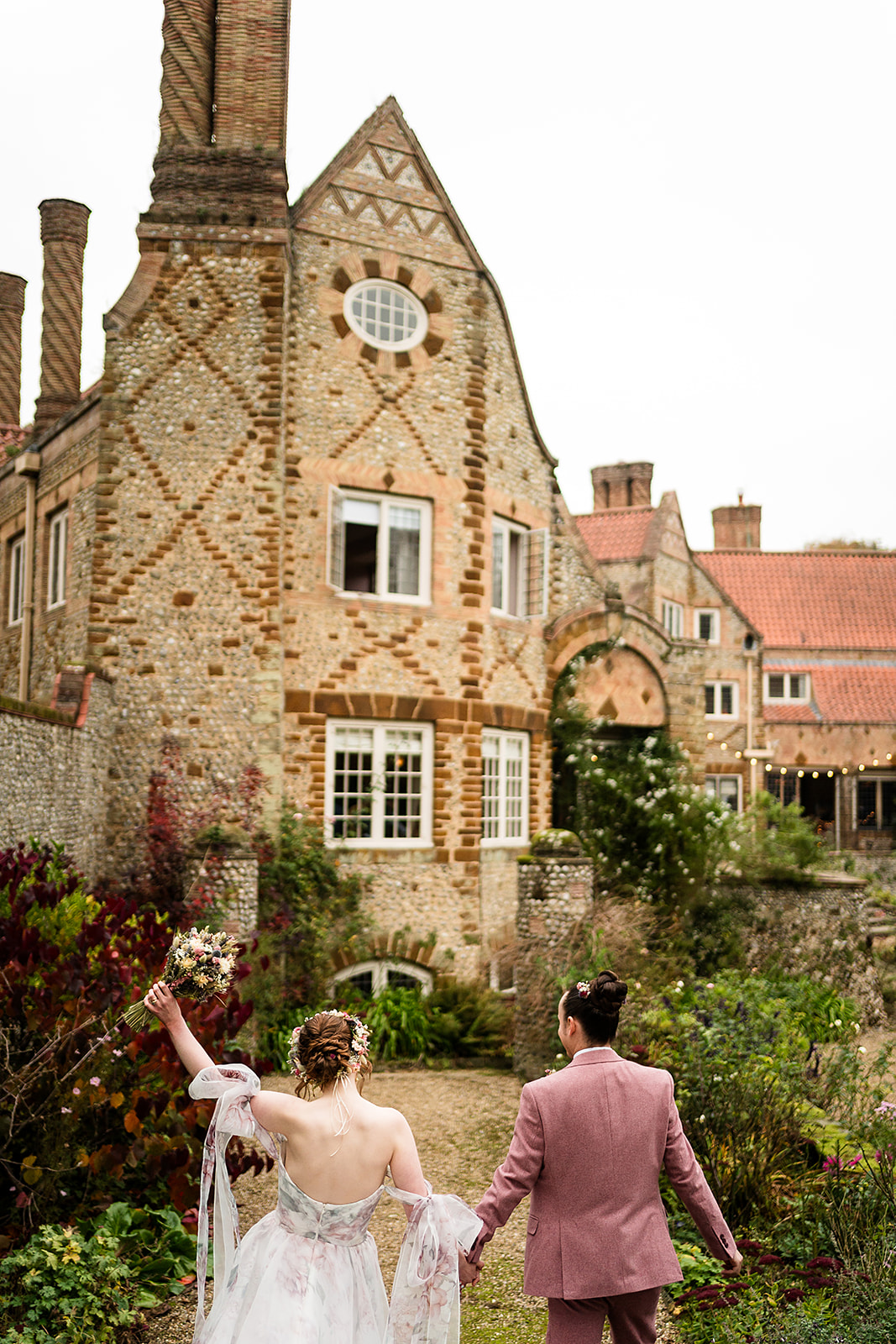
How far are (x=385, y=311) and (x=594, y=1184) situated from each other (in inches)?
506

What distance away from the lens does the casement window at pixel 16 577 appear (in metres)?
17.0

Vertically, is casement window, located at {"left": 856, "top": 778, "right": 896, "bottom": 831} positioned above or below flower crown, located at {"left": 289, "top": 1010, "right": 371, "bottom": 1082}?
above

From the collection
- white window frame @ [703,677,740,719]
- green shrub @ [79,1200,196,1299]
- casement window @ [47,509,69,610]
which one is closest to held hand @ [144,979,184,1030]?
green shrub @ [79,1200,196,1299]

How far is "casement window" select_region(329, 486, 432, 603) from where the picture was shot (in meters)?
14.3

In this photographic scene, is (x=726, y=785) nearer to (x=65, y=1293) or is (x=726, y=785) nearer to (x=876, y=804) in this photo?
(x=876, y=804)

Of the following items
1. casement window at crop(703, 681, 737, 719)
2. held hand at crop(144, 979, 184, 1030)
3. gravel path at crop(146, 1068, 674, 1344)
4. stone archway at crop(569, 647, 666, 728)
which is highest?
casement window at crop(703, 681, 737, 719)

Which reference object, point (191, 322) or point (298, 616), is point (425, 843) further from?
point (191, 322)

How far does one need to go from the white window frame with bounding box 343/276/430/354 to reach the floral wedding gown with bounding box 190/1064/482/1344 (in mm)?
12109

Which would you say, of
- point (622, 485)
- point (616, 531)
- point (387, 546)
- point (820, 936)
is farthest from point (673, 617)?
point (387, 546)

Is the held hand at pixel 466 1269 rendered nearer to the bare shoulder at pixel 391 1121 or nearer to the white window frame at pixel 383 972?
the bare shoulder at pixel 391 1121

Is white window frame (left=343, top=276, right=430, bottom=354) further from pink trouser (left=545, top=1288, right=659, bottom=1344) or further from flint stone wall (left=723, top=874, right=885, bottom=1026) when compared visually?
pink trouser (left=545, top=1288, right=659, bottom=1344)

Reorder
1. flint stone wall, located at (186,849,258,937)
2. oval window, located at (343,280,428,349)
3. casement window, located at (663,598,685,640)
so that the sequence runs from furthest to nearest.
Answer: casement window, located at (663,598,685,640), oval window, located at (343,280,428,349), flint stone wall, located at (186,849,258,937)

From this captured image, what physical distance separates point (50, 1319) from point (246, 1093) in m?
2.26

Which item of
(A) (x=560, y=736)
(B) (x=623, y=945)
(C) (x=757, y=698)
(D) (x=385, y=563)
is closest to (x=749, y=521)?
(C) (x=757, y=698)
